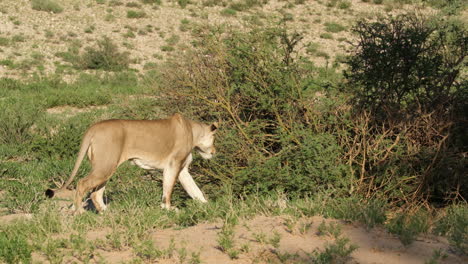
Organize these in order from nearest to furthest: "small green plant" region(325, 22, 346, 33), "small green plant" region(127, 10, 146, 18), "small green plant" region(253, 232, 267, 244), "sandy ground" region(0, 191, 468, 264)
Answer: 1. "sandy ground" region(0, 191, 468, 264)
2. "small green plant" region(253, 232, 267, 244)
3. "small green plant" region(127, 10, 146, 18)
4. "small green plant" region(325, 22, 346, 33)

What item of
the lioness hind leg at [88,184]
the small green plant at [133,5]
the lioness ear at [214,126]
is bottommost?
the small green plant at [133,5]

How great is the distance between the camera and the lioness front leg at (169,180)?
8.62 m

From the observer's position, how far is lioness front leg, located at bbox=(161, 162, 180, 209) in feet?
28.3

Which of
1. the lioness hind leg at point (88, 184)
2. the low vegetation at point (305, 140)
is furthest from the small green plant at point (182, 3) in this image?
the lioness hind leg at point (88, 184)

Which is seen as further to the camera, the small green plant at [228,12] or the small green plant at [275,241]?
the small green plant at [228,12]

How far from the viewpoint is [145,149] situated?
28.0ft

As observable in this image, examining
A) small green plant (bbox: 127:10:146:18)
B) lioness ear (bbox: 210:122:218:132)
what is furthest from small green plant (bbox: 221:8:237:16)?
lioness ear (bbox: 210:122:218:132)

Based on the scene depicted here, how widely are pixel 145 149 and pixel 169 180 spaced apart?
546mm

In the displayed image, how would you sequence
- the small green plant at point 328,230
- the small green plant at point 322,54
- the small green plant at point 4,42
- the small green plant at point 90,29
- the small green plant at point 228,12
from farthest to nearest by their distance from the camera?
the small green plant at point 228,12 < the small green plant at point 90,29 < the small green plant at point 322,54 < the small green plant at point 4,42 < the small green plant at point 328,230

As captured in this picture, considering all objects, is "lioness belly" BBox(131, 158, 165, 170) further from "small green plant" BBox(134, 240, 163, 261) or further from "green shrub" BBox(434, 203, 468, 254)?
"green shrub" BBox(434, 203, 468, 254)

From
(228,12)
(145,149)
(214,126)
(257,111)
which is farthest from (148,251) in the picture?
(228,12)

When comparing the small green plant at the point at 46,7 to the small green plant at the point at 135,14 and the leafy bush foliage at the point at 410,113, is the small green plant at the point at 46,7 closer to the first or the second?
the small green plant at the point at 135,14

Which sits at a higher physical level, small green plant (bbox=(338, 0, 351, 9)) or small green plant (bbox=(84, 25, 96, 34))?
small green plant (bbox=(338, 0, 351, 9))

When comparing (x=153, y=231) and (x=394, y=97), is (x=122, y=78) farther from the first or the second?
(x=153, y=231)
